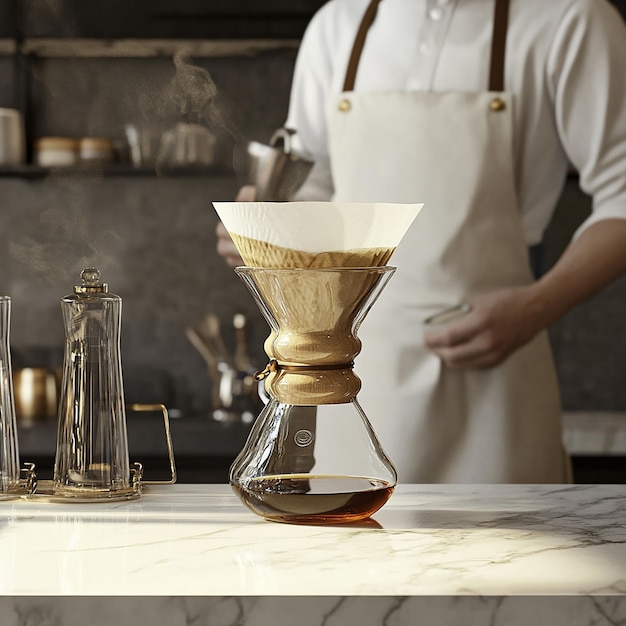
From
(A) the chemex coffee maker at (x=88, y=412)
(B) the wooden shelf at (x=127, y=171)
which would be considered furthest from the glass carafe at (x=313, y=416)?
(B) the wooden shelf at (x=127, y=171)

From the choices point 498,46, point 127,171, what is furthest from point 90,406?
point 127,171

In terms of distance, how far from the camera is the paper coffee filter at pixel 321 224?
76 cm

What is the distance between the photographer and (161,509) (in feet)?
2.75

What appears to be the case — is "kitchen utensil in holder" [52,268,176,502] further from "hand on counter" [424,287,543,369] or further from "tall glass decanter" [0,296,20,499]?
"hand on counter" [424,287,543,369]

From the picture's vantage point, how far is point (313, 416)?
78 cm

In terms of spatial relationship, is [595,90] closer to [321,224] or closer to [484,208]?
[484,208]

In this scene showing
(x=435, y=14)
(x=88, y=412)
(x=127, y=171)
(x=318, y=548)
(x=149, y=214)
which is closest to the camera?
(x=318, y=548)

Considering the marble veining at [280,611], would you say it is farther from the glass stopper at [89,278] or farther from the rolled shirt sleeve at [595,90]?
the rolled shirt sleeve at [595,90]

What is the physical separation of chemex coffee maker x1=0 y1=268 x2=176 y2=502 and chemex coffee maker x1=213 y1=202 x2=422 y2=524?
0.43 feet

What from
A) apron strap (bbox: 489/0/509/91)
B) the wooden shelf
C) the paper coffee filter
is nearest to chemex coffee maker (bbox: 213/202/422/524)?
the paper coffee filter

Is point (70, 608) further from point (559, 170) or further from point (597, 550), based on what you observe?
point (559, 170)

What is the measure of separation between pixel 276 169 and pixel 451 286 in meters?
0.35

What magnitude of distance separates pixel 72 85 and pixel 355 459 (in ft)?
8.36

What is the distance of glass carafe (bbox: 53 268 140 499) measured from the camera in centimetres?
86
